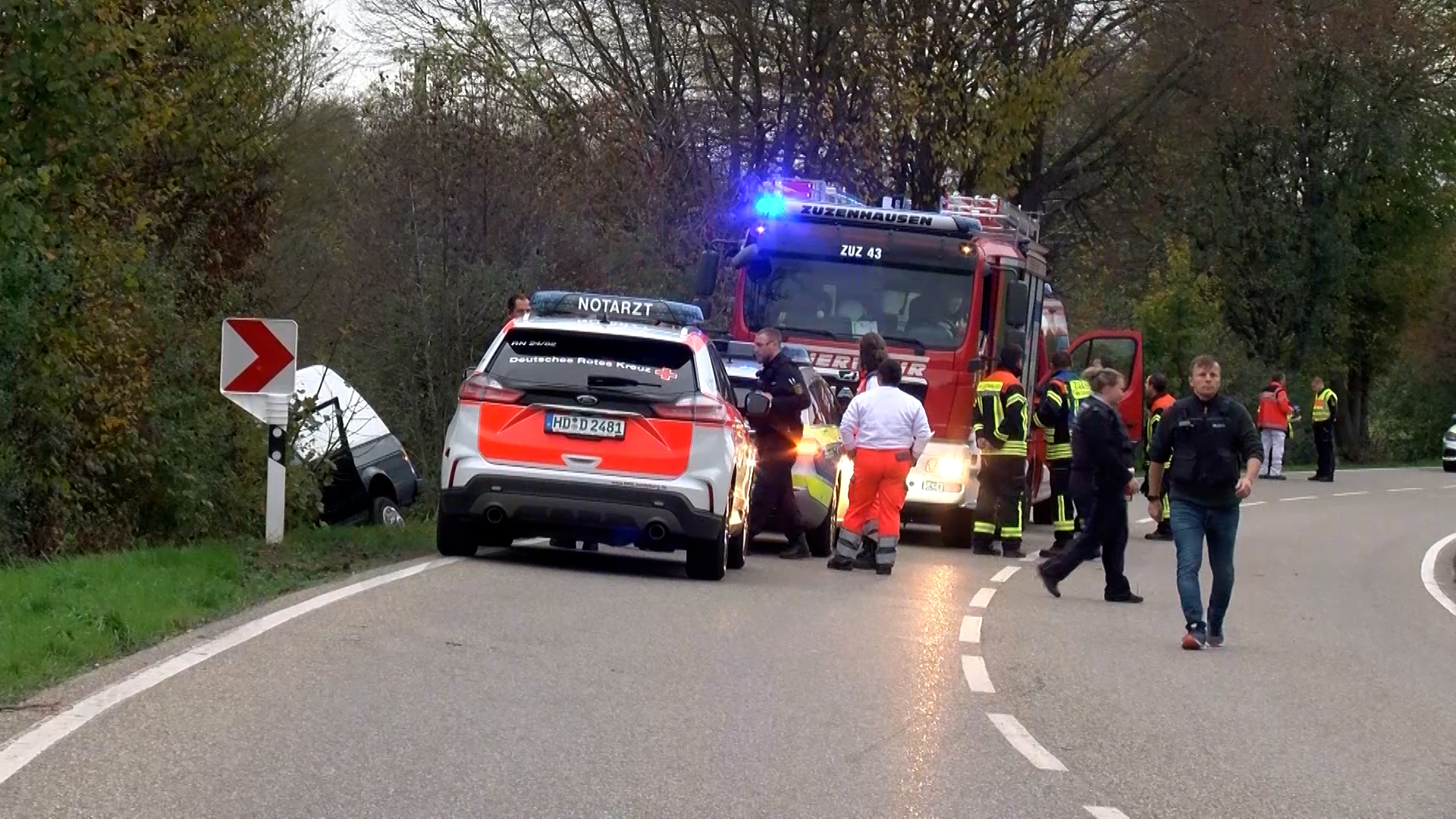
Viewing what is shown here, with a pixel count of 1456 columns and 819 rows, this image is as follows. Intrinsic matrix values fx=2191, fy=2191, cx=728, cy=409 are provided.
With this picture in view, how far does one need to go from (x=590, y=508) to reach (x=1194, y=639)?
3870 mm

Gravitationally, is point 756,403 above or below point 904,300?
below

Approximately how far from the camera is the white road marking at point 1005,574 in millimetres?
16922

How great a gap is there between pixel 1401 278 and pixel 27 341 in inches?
1979

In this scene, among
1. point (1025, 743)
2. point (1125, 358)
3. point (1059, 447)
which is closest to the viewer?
point (1025, 743)

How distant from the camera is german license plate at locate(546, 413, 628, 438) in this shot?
46.6 ft

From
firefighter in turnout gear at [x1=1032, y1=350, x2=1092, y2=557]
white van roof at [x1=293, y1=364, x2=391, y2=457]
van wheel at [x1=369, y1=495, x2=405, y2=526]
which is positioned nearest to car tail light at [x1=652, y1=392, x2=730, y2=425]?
white van roof at [x1=293, y1=364, x2=391, y2=457]

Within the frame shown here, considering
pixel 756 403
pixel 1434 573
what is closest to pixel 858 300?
pixel 756 403

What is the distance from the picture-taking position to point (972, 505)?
20641 mm

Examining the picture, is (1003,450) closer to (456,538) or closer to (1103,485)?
(1103,485)

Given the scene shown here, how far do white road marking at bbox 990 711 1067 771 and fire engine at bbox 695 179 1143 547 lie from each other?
10.7 m

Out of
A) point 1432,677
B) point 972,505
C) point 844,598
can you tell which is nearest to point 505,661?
point 844,598

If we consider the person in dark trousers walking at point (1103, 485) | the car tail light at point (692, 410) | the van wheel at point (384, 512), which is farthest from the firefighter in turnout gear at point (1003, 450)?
the van wheel at point (384, 512)

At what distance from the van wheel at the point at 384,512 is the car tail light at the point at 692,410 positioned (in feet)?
23.1

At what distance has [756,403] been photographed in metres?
15.9
